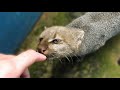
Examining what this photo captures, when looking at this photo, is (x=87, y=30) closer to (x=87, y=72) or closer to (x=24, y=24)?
(x=87, y=72)

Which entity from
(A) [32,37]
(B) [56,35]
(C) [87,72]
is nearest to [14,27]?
(A) [32,37]

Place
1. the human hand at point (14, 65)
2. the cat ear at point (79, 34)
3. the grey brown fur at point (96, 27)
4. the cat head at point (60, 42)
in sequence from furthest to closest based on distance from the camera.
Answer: the grey brown fur at point (96, 27) < the cat ear at point (79, 34) < the cat head at point (60, 42) < the human hand at point (14, 65)

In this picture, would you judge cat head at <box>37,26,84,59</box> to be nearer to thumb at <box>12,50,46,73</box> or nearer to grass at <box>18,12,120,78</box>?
grass at <box>18,12,120,78</box>

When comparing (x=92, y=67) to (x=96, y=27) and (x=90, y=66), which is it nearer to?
(x=90, y=66)

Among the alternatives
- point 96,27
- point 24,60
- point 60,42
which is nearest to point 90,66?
point 96,27

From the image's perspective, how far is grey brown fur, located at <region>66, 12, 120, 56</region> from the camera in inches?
99.8

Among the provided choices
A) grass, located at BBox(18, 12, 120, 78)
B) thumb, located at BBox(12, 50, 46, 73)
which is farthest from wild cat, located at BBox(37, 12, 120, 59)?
thumb, located at BBox(12, 50, 46, 73)

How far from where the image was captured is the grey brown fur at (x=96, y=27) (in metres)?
2.54

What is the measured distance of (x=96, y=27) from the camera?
256 centimetres

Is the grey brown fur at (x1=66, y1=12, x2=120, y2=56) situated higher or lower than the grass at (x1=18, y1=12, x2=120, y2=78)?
higher

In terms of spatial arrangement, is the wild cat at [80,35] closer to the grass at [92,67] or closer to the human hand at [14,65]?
the grass at [92,67]

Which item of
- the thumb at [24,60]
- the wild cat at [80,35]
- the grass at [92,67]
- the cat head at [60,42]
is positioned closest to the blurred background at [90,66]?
the grass at [92,67]

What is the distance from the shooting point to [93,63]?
110 inches

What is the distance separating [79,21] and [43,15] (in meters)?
0.56
